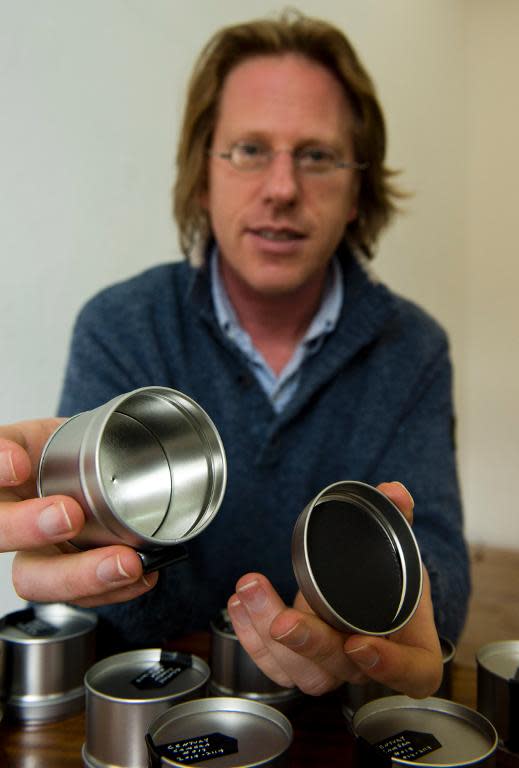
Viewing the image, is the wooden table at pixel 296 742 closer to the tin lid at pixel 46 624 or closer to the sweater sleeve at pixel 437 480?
the tin lid at pixel 46 624

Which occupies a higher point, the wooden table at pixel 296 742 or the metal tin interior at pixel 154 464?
the metal tin interior at pixel 154 464

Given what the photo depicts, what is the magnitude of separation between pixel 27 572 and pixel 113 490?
113 millimetres

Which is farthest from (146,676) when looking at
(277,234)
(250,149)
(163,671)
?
(250,149)

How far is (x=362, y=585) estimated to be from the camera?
56 cm

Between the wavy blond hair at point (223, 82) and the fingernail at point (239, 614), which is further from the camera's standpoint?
the wavy blond hair at point (223, 82)

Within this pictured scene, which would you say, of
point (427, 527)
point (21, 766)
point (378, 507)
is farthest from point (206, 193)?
point (21, 766)

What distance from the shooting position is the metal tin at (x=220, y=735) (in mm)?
456

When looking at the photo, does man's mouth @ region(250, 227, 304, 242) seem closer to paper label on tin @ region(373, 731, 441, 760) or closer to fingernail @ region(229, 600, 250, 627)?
fingernail @ region(229, 600, 250, 627)

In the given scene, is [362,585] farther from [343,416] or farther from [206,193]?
[206,193]

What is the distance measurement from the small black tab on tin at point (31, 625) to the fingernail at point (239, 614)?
18cm

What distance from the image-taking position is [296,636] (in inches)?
20.4

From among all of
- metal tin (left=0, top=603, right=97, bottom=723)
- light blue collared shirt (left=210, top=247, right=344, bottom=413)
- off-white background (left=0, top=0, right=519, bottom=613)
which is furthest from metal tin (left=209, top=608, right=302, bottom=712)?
off-white background (left=0, top=0, right=519, bottom=613)

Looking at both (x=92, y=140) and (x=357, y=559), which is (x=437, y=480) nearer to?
(x=357, y=559)

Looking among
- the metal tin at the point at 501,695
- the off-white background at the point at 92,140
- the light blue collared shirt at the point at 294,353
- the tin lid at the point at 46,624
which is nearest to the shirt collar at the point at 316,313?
the light blue collared shirt at the point at 294,353
